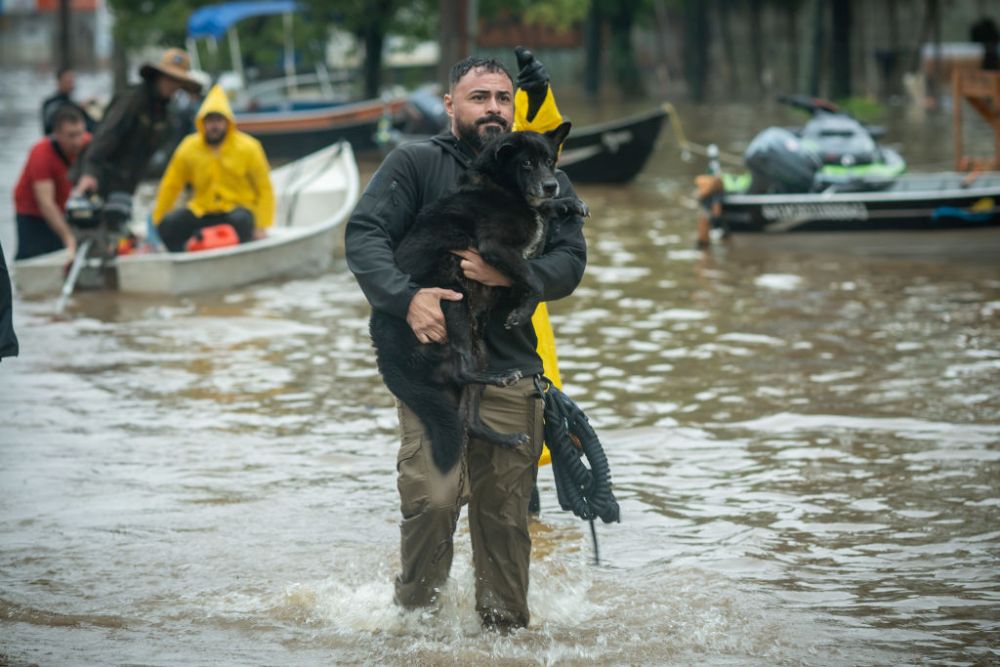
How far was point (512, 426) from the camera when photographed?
4.68 meters

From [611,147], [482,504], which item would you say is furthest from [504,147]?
[611,147]

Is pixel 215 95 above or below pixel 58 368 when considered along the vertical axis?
above

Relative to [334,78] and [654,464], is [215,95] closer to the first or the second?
[654,464]

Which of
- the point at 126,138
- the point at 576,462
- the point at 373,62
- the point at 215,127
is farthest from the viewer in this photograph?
the point at 373,62

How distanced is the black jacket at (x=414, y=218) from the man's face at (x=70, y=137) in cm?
808

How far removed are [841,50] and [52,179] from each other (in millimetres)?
27380

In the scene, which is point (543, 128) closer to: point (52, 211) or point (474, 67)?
point (474, 67)

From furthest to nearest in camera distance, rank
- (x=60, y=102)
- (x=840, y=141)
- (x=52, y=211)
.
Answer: (x=840, y=141)
(x=60, y=102)
(x=52, y=211)

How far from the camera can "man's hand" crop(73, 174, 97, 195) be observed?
37.8 feet

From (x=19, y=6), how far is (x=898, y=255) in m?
101

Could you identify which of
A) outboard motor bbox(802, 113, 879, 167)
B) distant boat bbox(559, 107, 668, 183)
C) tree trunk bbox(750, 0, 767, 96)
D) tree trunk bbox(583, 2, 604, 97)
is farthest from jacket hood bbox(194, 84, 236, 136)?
tree trunk bbox(583, 2, 604, 97)

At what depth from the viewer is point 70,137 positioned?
12.0 m

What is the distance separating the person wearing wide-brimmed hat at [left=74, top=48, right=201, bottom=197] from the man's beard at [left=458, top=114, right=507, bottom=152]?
24.3ft

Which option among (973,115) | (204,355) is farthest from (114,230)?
(973,115)
